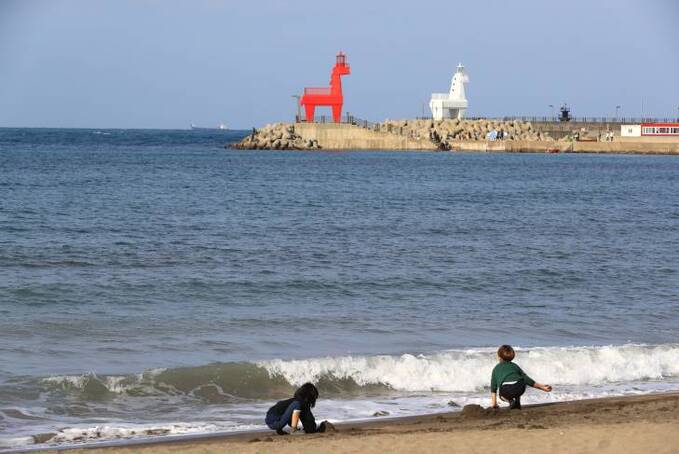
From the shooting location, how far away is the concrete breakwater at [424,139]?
91.0 m

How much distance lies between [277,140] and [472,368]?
80494 mm

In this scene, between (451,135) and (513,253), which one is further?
(451,135)

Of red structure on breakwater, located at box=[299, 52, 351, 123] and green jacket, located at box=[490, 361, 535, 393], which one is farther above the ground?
red structure on breakwater, located at box=[299, 52, 351, 123]

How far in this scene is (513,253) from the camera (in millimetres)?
25484

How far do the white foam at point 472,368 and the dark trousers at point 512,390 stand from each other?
95.3 inches

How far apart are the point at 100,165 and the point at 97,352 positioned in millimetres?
51197

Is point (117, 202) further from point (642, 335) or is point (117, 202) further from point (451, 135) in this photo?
point (451, 135)

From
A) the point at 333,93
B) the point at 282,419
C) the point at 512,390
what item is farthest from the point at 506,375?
the point at 333,93

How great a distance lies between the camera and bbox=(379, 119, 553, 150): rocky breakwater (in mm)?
95312

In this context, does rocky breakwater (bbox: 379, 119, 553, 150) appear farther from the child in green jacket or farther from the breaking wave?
the child in green jacket

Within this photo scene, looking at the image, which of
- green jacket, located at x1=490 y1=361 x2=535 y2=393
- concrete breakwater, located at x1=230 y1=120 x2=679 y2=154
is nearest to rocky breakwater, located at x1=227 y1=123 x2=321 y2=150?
concrete breakwater, located at x1=230 y1=120 x2=679 y2=154

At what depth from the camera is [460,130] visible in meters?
98.8

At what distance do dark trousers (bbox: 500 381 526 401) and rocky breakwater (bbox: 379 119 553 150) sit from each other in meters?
83.9

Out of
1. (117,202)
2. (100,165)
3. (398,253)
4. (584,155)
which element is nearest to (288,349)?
Result: (398,253)
